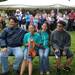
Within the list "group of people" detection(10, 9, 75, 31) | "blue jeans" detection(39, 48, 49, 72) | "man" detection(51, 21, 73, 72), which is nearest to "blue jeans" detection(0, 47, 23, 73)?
"blue jeans" detection(39, 48, 49, 72)

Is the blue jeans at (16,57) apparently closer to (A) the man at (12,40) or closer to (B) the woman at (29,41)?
(A) the man at (12,40)

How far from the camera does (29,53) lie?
375 inches

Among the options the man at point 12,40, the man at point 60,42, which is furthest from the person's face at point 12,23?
the man at point 60,42

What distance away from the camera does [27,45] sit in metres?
9.66

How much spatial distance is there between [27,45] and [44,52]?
573 millimetres

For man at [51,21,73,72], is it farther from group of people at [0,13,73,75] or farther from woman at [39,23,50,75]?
woman at [39,23,50,75]

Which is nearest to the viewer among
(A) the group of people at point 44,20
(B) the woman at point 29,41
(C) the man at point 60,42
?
(B) the woman at point 29,41

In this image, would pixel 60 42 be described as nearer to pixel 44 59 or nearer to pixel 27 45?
pixel 44 59

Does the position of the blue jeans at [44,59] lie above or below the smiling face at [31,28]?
below

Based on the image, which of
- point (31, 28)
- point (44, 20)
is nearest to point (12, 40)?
point (31, 28)

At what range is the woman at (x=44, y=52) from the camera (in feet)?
32.2

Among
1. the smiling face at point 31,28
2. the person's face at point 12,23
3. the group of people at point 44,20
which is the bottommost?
the group of people at point 44,20

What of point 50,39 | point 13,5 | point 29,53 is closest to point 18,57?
point 29,53
